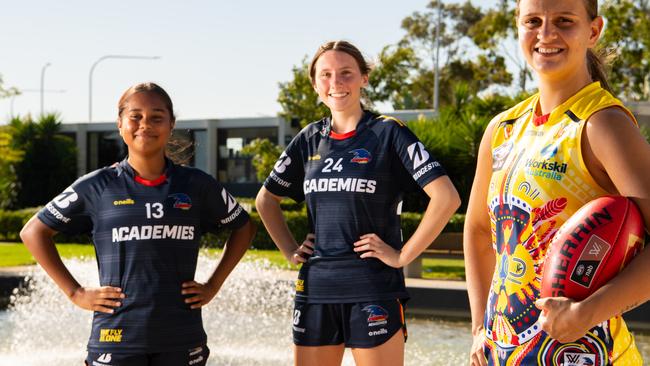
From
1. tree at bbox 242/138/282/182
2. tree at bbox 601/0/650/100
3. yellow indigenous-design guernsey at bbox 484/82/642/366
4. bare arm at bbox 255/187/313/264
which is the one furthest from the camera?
tree at bbox 601/0/650/100

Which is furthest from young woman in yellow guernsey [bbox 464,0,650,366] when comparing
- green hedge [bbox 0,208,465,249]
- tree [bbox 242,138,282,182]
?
tree [bbox 242,138,282,182]

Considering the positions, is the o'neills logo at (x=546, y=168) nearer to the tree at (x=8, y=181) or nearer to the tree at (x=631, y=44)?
the tree at (x=631, y=44)

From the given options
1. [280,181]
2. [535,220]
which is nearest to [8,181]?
[280,181]

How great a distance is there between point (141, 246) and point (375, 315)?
100cm

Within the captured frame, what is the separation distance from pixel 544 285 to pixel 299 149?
1.99 meters

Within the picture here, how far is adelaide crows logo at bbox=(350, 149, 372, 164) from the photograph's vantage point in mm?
3773

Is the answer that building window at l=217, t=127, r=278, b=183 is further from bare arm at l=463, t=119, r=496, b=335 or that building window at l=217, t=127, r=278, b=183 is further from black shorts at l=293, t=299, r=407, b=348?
bare arm at l=463, t=119, r=496, b=335

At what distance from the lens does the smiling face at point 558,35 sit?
240 centimetres

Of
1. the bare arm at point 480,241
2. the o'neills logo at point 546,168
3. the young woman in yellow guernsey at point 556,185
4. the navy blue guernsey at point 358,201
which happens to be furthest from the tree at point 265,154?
the o'neills logo at point 546,168

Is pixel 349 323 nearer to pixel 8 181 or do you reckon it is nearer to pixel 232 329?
pixel 232 329

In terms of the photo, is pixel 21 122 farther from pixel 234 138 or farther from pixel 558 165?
pixel 558 165

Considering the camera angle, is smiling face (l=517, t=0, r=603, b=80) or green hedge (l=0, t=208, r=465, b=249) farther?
green hedge (l=0, t=208, r=465, b=249)

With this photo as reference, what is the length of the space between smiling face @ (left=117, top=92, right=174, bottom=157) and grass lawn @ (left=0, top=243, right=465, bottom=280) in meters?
10.2

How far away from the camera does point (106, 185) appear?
3.63 meters
